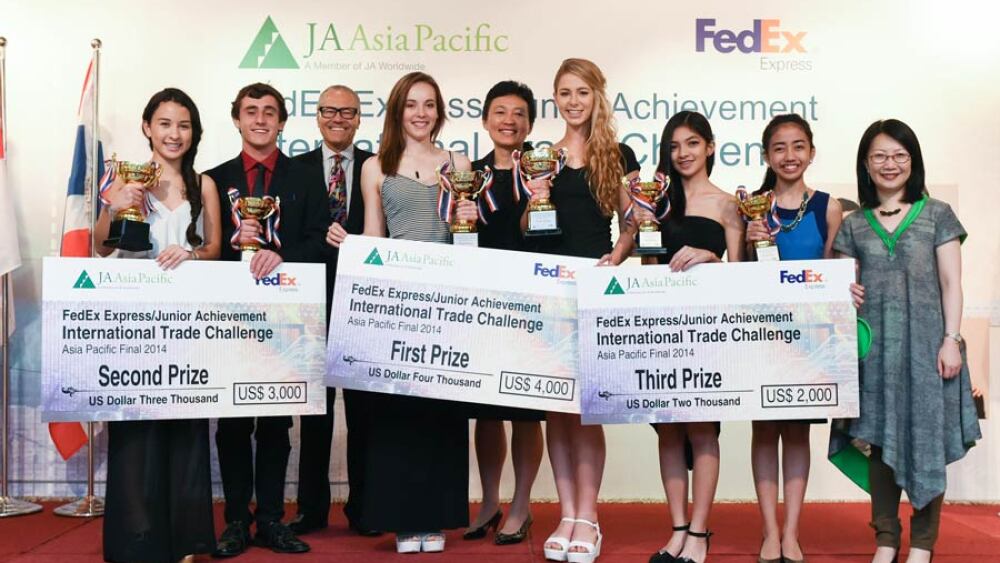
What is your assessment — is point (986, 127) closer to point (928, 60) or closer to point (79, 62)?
point (928, 60)

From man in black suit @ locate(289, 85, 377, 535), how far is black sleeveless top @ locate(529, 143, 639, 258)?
2.88 feet

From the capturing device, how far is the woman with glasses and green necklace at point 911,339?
3.36 m

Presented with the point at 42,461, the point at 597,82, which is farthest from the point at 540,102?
the point at 42,461

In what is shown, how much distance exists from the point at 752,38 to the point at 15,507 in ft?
14.5

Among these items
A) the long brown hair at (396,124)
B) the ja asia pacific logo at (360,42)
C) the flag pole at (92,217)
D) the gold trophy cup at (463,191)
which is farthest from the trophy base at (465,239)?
the flag pole at (92,217)

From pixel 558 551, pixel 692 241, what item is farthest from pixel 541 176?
pixel 558 551

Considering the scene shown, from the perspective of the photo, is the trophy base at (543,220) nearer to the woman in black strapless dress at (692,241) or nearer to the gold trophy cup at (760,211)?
the woman in black strapless dress at (692,241)

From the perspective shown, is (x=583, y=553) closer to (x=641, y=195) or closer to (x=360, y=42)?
(x=641, y=195)

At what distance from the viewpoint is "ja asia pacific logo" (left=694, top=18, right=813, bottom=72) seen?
5199 mm

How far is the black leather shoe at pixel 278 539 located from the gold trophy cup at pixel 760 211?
6.68ft

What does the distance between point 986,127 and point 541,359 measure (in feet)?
10.3

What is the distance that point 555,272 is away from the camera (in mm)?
3514

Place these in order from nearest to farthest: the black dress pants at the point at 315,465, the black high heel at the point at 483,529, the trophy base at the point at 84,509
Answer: the black high heel at the point at 483,529, the black dress pants at the point at 315,465, the trophy base at the point at 84,509

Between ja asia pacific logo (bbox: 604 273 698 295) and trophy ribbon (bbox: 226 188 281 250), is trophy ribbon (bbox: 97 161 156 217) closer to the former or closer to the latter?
trophy ribbon (bbox: 226 188 281 250)
